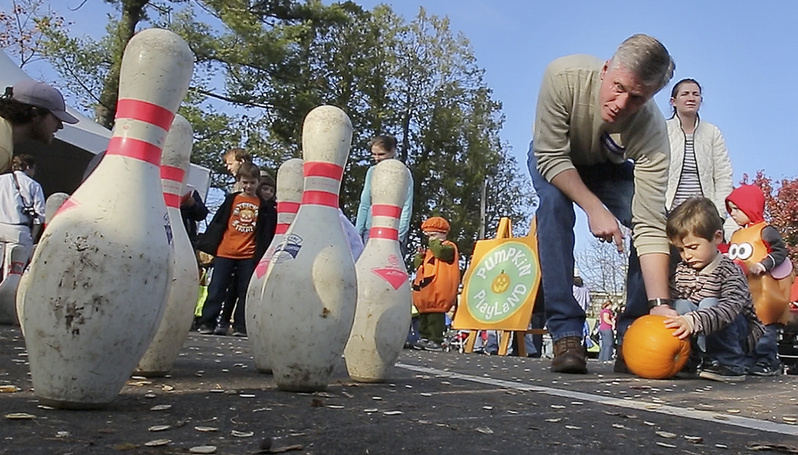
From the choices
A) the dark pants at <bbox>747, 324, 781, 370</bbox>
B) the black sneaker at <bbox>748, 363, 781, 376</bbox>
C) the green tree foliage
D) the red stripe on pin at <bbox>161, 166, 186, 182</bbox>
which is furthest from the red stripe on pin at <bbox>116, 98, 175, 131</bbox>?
the green tree foliage

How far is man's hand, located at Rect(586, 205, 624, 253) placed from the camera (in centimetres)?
355

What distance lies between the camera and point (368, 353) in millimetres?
2861

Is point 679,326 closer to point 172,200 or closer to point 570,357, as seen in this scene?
point 570,357

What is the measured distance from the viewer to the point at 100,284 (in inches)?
66.9

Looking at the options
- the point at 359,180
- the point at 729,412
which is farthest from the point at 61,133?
the point at 359,180

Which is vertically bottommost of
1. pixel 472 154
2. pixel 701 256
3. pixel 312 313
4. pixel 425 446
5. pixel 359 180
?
pixel 425 446

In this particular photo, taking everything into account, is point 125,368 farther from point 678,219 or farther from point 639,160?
point 678,219

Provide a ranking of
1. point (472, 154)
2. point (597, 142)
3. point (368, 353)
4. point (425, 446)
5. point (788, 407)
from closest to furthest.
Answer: point (425, 446), point (788, 407), point (368, 353), point (597, 142), point (472, 154)

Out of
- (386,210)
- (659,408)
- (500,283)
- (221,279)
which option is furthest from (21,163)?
(659,408)

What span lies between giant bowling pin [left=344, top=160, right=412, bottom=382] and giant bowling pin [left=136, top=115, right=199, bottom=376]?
1.95 ft

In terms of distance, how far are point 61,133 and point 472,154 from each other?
17.8m

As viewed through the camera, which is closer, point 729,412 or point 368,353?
point 729,412

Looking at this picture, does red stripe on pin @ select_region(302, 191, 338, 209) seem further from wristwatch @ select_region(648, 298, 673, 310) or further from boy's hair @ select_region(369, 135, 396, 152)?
boy's hair @ select_region(369, 135, 396, 152)

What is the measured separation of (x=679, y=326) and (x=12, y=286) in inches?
181
